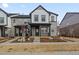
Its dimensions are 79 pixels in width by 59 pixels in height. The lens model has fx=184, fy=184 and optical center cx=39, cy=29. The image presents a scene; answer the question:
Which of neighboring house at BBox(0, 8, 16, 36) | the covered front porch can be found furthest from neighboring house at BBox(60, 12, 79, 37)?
neighboring house at BBox(0, 8, 16, 36)

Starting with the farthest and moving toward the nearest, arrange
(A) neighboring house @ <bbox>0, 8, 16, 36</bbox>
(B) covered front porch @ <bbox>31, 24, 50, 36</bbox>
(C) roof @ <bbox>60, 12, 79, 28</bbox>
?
(B) covered front porch @ <bbox>31, 24, 50, 36</bbox>, (C) roof @ <bbox>60, 12, 79, 28</bbox>, (A) neighboring house @ <bbox>0, 8, 16, 36</bbox>

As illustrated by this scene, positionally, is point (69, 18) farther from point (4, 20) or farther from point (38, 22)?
point (4, 20)

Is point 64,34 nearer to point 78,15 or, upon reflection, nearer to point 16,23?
point 78,15

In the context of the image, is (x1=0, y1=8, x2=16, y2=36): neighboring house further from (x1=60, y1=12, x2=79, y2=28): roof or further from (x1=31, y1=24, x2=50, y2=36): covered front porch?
(x1=60, y1=12, x2=79, y2=28): roof

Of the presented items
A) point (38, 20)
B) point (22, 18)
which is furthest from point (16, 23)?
point (38, 20)

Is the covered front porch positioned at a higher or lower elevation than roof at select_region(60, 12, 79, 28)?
lower

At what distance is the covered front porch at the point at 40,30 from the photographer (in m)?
33.7

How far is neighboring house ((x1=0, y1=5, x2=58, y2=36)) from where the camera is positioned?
34.0 metres

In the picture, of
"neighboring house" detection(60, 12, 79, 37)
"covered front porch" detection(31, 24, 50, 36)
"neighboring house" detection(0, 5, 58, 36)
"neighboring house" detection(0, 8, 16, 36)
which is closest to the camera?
"neighboring house" detection(60, 12, 79, 37)

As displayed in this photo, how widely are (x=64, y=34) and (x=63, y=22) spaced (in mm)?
5390

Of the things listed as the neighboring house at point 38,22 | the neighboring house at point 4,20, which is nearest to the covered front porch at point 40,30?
the neighboring house at point 38,22

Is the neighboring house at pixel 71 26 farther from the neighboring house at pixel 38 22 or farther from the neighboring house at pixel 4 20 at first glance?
the neighboring house at pixel 4 20

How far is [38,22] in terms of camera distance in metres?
34.3

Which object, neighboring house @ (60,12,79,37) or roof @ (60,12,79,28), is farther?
roof @ (60,12,79,28)
